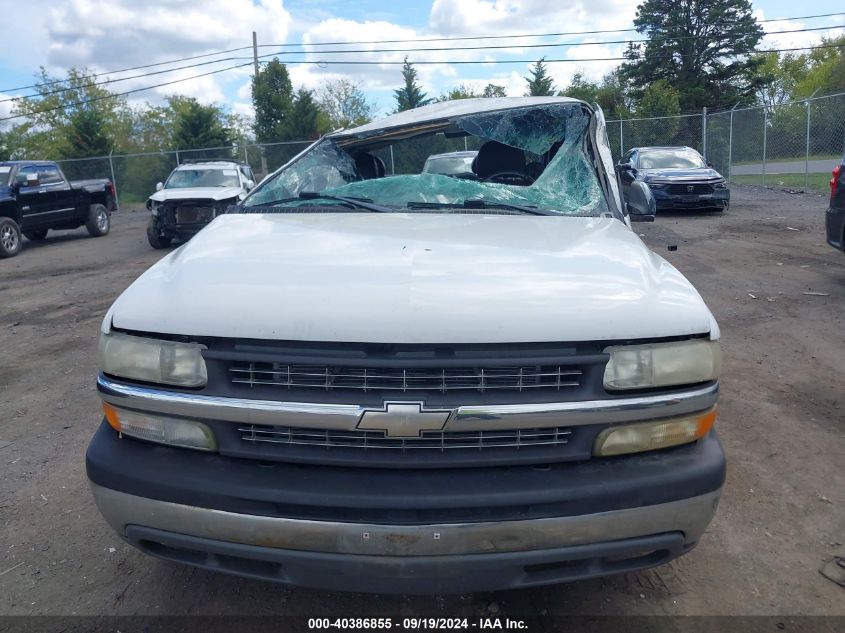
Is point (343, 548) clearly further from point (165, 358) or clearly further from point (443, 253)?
point (443, 253)

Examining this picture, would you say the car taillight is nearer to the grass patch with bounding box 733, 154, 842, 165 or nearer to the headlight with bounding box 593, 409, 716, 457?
the headlight with bounding box 593, 409, 716, 457

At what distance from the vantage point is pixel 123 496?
203 centimetres

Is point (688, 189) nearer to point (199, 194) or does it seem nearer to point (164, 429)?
point (199, 194)

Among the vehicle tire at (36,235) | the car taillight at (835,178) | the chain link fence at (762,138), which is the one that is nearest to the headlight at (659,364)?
the car taillight at (835,178)

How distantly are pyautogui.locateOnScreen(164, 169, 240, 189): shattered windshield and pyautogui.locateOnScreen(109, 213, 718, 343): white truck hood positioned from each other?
11.4m

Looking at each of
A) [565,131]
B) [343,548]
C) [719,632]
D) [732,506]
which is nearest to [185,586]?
[343,548]

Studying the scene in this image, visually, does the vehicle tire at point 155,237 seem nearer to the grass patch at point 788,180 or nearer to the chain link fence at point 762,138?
the chain link fence at point 762,138

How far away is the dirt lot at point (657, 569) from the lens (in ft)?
8.18

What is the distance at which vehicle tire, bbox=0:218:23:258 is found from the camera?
13.0 m

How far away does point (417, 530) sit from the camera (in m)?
1.86

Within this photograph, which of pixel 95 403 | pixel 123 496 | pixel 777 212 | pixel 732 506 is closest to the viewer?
pixel 123 496

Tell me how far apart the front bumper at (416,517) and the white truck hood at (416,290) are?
0.41m

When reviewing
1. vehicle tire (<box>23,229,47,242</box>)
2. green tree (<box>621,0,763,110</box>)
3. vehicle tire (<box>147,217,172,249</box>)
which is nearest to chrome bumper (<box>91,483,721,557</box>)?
vehicle tire (<box>147,217,172,249</box>)

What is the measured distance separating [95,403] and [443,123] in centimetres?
306
